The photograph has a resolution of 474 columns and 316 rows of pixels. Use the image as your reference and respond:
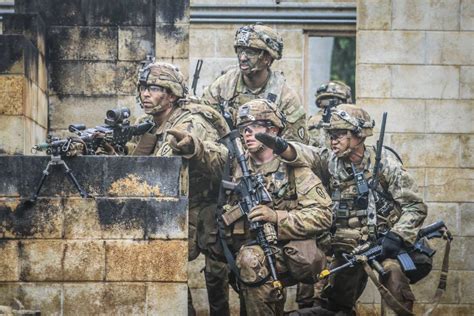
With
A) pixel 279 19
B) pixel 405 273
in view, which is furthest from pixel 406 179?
pixel 279 19

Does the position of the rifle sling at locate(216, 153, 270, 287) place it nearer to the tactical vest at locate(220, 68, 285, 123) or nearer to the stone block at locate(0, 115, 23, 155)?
the tactical vest at locate(220, 68, 285, 123)

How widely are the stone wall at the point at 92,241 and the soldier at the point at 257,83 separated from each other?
7.34ft

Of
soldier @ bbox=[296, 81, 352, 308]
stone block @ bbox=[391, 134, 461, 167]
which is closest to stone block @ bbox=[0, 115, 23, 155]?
soldier @ bbox=[296, 81, 352, 308]

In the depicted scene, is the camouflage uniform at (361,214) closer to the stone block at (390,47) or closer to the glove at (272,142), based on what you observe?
the glove at (272,142)

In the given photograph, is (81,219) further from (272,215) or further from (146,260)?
(272,215)

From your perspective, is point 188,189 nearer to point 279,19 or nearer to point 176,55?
point 176,55

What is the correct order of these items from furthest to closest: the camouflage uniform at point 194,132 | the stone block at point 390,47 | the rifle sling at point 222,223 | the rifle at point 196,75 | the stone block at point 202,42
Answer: the stone block at point 202,42 → the stone block at point 390,47 → the rifle at point 196,75 → the camouflage uniform at point 194,132 → the rifle sling at point 222,223

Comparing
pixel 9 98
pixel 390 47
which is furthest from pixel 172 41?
pixel 390 47

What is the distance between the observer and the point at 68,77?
1625 centimetres

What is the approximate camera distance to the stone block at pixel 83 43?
16.2 metres

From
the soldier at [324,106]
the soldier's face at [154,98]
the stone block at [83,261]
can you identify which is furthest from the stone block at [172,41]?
the stone block at [83,261]

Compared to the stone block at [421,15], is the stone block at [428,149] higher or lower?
lower

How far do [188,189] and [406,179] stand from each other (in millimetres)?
2045

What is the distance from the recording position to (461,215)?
56.4 feet
